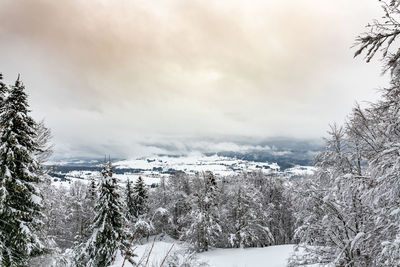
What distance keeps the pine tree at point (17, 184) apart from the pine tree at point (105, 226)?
605 cm

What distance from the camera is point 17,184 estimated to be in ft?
34.2

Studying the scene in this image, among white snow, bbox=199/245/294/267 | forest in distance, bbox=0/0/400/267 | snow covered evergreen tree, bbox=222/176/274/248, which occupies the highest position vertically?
forest in distance, bbox=0/0/400/267

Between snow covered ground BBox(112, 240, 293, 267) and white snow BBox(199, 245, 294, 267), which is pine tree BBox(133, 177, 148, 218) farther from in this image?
white snow BBox(199, 245, 294, 267)

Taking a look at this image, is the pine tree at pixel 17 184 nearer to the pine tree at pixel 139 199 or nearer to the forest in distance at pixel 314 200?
the forest in distance at pixel 314 200

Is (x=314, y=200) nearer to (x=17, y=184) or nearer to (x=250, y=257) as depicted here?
(x=17, y=184)

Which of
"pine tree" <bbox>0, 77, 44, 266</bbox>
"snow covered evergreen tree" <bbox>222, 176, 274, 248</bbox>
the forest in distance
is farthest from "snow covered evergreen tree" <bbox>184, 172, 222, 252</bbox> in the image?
"pine tree" <bbox>0, 77, 44, 266</bbox>

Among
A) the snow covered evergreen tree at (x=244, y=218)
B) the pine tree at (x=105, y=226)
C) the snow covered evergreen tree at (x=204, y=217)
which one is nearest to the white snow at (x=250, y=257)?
the snow covered evergreen tree at (x=204, y=217)

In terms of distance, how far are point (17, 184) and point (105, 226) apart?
8565mm

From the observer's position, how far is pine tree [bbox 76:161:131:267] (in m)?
17.3

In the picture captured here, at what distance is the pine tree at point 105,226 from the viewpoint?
17297mm

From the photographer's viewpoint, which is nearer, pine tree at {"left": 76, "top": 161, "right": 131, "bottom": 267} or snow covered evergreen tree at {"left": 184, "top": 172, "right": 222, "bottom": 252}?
pine tree at {"left": 76, "top": 161, "right": 131, "bottom": 267}

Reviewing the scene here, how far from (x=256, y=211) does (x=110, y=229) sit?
2211 centimetres

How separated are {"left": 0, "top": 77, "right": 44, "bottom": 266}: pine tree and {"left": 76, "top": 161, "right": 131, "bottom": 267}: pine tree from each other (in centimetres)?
605

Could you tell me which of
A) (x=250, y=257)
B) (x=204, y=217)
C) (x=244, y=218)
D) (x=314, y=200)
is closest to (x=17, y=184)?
(x=314, y=200)
